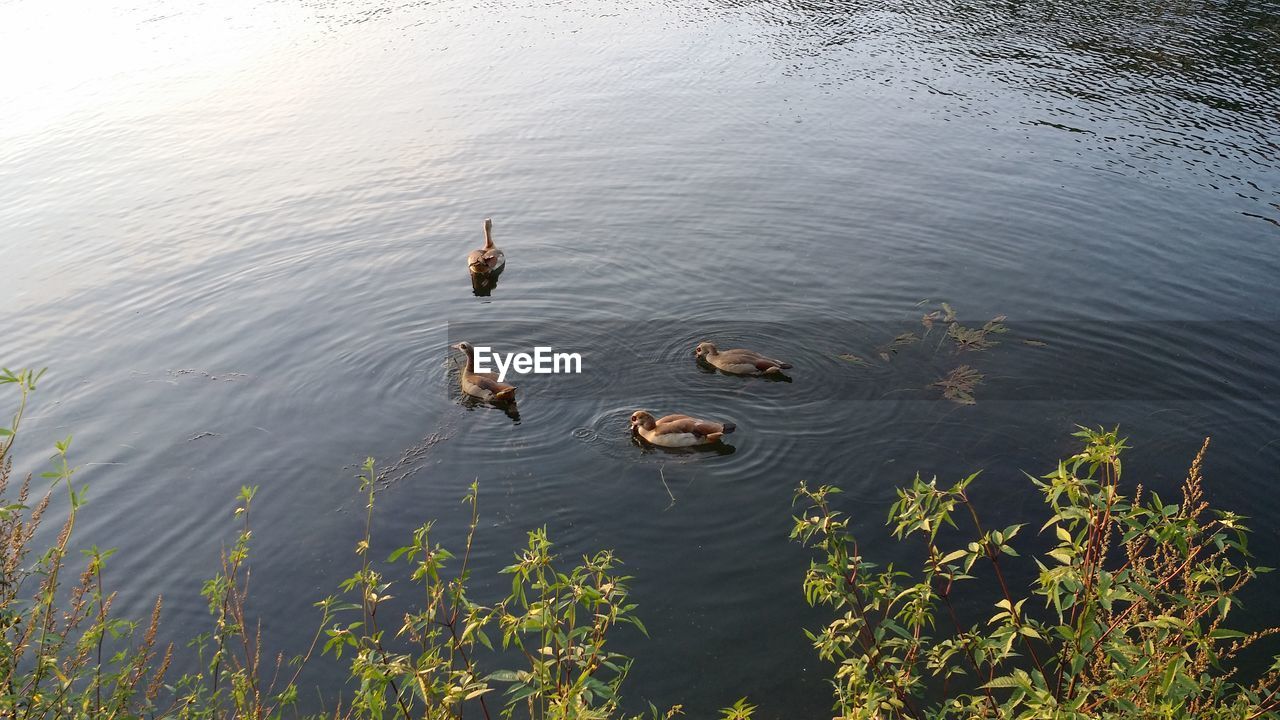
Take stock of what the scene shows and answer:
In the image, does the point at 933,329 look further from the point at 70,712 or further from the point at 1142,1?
the point at 1142,1

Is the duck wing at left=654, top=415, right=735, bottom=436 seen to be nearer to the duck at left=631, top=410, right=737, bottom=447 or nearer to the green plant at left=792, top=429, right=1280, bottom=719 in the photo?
the duck at left=631, top=410, right=737, bottom=447

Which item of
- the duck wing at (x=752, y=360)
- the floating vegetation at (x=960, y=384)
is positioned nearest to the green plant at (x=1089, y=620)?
the floating vegetation at (x=960, y=384)

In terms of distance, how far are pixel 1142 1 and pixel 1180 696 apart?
129 feet

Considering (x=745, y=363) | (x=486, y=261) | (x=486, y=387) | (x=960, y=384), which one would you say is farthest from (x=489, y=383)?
(x=960, y=384)

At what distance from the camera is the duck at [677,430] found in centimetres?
1358

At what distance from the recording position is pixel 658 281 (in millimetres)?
19016

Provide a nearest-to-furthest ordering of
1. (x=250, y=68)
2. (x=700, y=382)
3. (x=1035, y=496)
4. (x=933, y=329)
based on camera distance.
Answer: (x=1035, y=496) → (x=700, y=382) → (x=933, y=329) → (x=250, y=68)

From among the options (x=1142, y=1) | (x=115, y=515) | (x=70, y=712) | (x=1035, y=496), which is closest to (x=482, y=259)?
(x=115, y=515)

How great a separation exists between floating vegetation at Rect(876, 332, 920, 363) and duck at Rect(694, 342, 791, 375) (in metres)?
1.67

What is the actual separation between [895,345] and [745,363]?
2.89 meters

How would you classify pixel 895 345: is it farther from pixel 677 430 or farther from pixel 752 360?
pixel 677 430

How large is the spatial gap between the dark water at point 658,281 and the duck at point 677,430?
34 cm

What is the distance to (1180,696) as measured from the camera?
18.9 ft

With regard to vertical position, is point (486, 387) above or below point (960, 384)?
below
